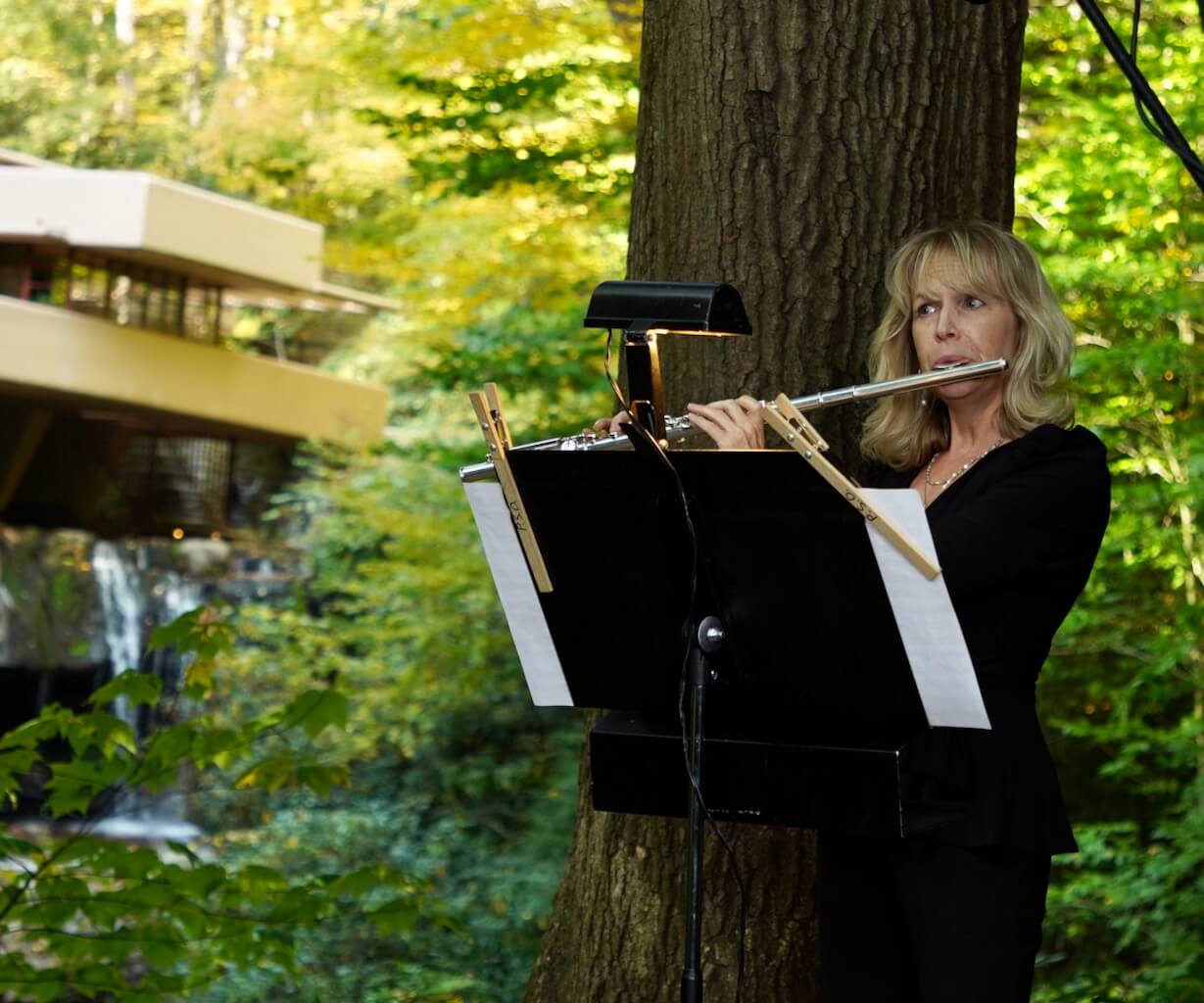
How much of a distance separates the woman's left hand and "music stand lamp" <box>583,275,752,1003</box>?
0.26 feet

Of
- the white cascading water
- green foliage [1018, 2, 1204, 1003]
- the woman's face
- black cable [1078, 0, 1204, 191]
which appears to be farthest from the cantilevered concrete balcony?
black cable [1078, 0, 1204, 191]

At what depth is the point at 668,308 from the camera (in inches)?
80.7

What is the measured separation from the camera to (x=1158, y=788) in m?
6.25

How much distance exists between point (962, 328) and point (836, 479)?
578mm

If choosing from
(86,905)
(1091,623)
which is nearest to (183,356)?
(1091,623)

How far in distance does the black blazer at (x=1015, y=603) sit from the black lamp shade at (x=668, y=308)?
0.39 metres

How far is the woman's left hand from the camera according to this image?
2.05 m

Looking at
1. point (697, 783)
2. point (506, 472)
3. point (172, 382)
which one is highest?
point (172, 382)

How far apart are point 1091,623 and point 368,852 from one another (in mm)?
3537

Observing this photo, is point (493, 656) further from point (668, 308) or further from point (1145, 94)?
point (1145, 94)

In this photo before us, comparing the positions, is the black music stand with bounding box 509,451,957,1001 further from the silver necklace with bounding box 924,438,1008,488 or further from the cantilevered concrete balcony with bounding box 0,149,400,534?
the cantilevered concrete balcony with bounding box 0,149,400,534

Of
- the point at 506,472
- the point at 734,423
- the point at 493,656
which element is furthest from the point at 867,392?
the point at 493,656

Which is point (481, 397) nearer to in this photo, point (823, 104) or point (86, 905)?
point (823, 104)

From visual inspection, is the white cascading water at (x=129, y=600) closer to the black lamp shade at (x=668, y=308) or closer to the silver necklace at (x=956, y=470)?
the silver necklace at (x=956, y=470)
